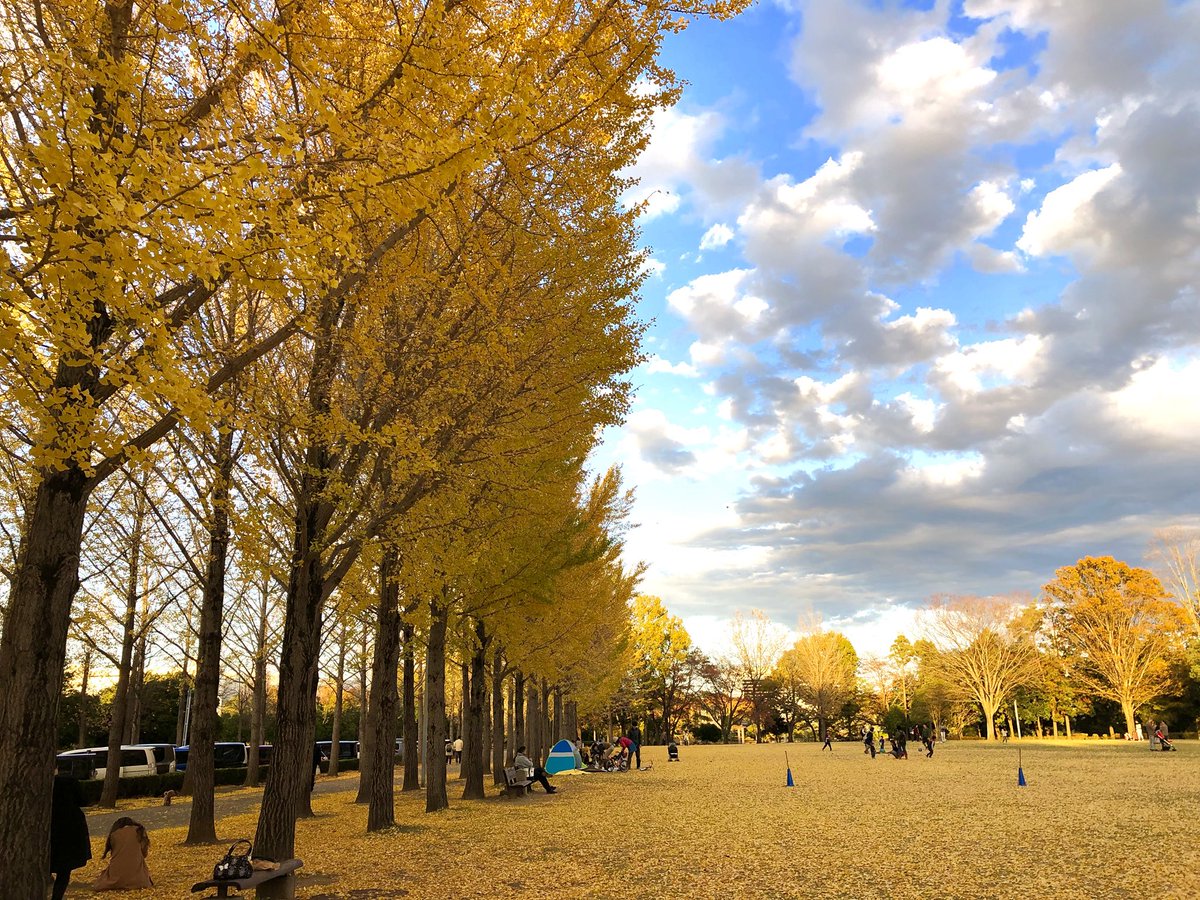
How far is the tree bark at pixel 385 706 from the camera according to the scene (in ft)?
41.2

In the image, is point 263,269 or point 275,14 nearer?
point 263,269

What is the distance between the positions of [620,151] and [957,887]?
7.84 m

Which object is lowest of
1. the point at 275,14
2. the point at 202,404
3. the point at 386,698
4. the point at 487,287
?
the point at 386,698

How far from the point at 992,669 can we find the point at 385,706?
49.3m

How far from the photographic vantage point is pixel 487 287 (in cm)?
834

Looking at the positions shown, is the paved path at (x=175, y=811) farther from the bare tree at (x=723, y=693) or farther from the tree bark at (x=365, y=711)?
the bare tree at (x=723, y=693)

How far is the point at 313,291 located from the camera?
494 centimetres

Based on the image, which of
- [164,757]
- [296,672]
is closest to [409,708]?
[296,672]

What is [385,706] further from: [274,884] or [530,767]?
[530,767]

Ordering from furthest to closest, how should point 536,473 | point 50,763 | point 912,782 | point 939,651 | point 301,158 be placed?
point 939,651 < point 912,782 < point 536,473 < point 301,158 < point 50,763

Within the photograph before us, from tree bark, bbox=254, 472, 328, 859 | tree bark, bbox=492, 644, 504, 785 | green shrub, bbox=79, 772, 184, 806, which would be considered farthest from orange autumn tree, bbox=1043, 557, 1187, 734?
tree bark, bbox=254, 472, 328, 859

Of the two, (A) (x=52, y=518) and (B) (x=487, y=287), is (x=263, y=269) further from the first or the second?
(B) (x=487, y=287)

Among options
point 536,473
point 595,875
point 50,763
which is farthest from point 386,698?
point 50,763

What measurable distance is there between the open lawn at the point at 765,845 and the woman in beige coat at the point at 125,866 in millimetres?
313
